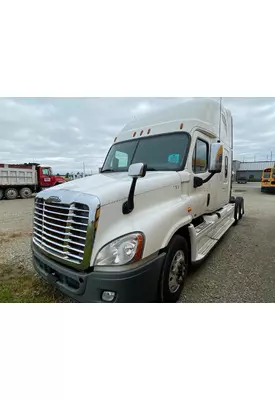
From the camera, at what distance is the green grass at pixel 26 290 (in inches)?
105

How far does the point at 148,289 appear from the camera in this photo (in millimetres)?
2070

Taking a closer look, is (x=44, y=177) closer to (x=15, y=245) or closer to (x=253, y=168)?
(x=15, y=245)

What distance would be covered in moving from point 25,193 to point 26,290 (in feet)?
55.1

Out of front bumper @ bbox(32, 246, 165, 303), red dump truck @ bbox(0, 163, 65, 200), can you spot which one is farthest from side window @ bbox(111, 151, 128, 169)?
red dump truck @ bbox(0, 163, 65, 200)

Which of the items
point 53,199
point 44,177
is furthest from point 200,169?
point 44,177

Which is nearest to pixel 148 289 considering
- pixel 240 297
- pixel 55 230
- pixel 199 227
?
pixel 55 230

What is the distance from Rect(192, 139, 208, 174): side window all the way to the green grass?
2688 millimetres

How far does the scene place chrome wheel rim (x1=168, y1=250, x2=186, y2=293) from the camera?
2496 millimetres

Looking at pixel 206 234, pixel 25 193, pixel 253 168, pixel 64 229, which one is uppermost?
pixel 253 168

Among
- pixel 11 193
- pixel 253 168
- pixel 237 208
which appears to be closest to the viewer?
pixel 237 208

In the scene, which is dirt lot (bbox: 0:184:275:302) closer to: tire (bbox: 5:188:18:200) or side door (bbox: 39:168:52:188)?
tire (bbox: 5:188:18:200)

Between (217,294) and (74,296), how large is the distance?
1.89 metres

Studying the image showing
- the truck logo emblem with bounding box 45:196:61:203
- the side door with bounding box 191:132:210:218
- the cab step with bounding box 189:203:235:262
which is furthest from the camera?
the side door with bounding box 191:132:210:218

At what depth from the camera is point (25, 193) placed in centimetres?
1753
